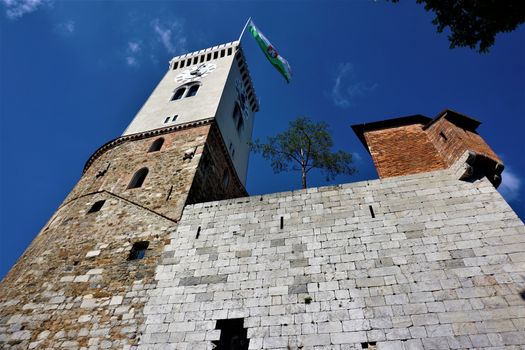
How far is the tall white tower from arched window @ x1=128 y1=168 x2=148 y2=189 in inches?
117

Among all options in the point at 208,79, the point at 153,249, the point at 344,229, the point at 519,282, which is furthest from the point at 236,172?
the point at 519,282

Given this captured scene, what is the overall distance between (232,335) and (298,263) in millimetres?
2157

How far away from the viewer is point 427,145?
1052cm

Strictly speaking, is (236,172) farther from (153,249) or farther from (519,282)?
(519,282)

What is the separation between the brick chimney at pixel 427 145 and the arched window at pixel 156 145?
26.4ft

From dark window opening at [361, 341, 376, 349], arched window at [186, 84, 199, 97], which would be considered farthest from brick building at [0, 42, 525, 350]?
arched window at [186, 84, 199, 97]

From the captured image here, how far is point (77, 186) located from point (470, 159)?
45.2 ft

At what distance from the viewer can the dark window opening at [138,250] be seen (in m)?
9.45

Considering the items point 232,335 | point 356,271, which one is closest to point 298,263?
point 356,271

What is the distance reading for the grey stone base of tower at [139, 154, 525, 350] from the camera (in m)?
6.38

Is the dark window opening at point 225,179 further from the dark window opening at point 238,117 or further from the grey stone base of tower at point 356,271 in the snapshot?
the grey stone base of tower at point 356,271

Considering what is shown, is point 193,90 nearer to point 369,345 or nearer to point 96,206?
point 96,206

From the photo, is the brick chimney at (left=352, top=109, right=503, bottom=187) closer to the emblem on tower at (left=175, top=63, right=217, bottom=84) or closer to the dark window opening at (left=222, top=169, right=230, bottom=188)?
the dark window opening at (left=222, top=169, right=230, bottom=188)

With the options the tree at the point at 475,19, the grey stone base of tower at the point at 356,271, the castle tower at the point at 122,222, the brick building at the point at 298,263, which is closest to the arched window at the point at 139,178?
the castle tower at the point at 122,222
